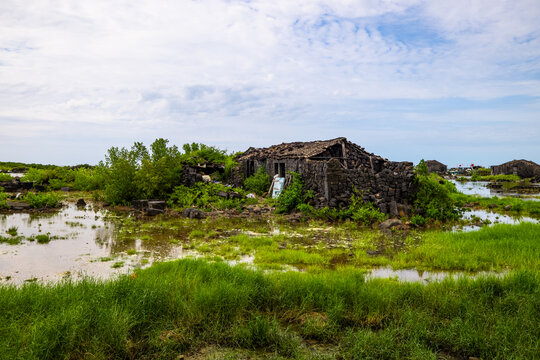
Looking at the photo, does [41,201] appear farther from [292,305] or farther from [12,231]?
[292,305]

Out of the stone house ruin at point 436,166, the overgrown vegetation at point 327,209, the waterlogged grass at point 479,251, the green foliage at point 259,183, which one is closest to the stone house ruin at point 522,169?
the stone house ruin at point 436,166

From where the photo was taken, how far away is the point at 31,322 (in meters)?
4.88

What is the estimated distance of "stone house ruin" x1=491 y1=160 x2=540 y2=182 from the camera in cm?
4398

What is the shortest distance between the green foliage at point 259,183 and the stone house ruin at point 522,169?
37244 millimetres

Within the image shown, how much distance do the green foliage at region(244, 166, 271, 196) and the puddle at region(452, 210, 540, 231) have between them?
458 inches

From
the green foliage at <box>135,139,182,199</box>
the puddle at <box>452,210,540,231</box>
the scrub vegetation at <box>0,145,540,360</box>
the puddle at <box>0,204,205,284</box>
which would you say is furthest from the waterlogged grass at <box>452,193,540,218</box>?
the green foliage at <box>135,139,182,199</box>

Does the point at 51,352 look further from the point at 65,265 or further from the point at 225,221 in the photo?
the point at 225,221

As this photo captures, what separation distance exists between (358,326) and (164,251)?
6590 mm

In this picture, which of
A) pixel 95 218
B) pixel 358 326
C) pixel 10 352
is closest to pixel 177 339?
pixel 10 352

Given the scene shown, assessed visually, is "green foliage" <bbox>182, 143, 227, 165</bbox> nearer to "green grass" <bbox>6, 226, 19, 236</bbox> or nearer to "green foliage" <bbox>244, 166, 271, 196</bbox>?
"green foliage" <bbox>244, 166, 271, 196</bbox>

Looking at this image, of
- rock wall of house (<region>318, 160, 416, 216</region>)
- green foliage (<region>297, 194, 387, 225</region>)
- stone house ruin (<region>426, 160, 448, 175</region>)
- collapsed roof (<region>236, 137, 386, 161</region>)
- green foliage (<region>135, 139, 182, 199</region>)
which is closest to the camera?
green foliage (<region>297, 194, 387, 225</region>)

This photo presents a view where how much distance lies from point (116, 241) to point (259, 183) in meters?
12.4

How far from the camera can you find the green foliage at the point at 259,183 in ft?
75.5

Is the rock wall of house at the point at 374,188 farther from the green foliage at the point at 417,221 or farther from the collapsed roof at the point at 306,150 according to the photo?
the collapsed roof at the point at 306,150
